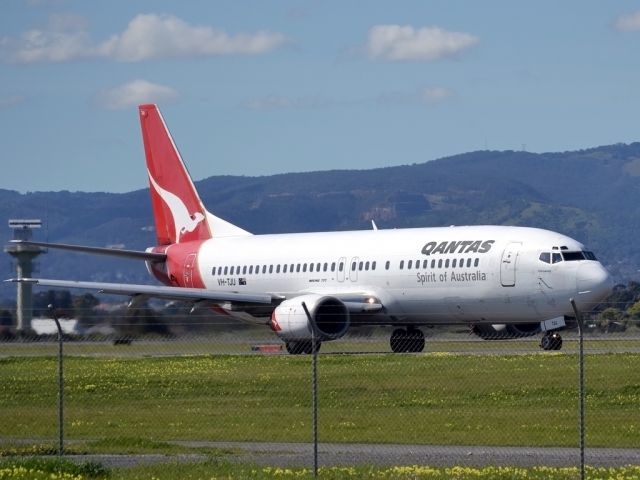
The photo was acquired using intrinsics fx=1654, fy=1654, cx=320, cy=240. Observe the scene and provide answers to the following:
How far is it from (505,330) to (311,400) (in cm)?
1900

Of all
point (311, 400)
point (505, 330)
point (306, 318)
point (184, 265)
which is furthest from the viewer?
point (184, 265)

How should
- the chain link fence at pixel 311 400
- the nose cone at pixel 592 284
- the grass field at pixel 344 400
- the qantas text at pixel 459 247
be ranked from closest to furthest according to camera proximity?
1. the chain link fence at pixel 311 400
2. the grass field at pixel 344 400
3. the nose cone at pixel 592 284
4. the qantas text at pixel 459 247

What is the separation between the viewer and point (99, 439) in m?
24.8

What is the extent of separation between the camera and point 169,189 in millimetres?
57531

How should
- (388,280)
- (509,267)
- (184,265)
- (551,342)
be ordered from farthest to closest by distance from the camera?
(184,265), (388,280), (509,267), (551,342)

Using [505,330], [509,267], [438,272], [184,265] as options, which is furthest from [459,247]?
[184,265]

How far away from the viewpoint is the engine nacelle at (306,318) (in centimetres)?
4456

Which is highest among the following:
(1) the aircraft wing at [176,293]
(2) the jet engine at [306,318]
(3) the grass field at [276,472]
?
(1) the aircraft wing at [176,293]

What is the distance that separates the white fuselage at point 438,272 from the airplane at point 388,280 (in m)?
0.03

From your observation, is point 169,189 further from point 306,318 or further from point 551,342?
point 551,342

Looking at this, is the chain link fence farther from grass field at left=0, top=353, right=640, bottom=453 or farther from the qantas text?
the qantas text

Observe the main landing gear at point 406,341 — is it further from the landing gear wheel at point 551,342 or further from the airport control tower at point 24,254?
the airport control tower at point 24,254

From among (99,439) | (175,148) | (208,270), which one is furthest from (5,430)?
(175,148)

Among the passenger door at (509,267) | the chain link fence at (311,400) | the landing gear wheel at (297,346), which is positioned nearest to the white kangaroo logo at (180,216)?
the landing gear wheel at (297,346)
